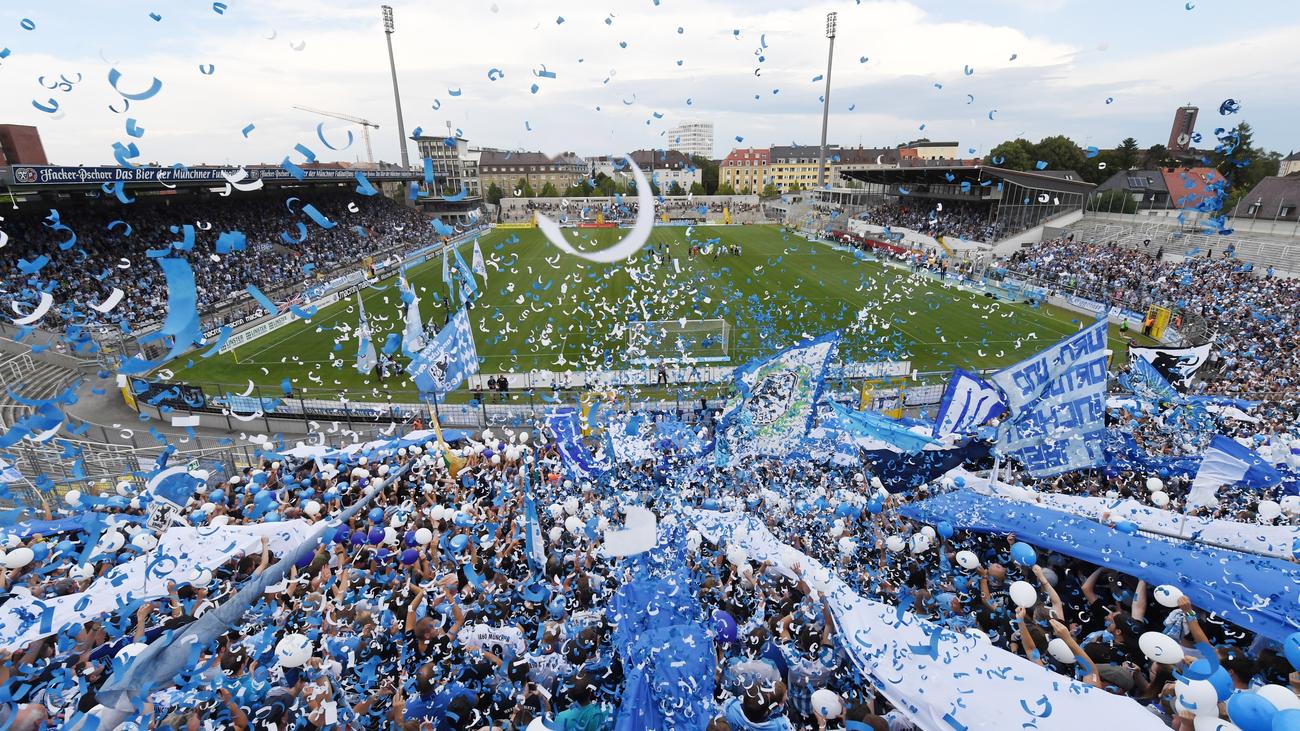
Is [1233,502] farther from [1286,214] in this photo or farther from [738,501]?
[1286,214]

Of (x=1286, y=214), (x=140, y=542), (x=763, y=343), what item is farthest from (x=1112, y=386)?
(x=1286, y=214)

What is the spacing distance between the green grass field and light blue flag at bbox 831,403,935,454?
382 inches

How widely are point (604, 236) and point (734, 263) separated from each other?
18351mm

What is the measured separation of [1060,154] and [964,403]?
6843 centimetres

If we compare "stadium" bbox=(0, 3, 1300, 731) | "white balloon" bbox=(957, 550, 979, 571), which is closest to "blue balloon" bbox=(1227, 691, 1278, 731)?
"stadium" bbox=(0, 3, 1300, 731)

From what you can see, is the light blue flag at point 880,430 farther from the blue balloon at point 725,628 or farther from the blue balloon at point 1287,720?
the blue balloon at point 1287,720

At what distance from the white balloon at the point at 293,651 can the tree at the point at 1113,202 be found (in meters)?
47.2

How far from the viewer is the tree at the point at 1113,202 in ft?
125

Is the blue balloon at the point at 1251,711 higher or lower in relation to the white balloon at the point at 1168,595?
higher

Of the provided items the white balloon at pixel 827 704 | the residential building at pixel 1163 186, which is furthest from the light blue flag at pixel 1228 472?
the residential building at pixel 1163 186

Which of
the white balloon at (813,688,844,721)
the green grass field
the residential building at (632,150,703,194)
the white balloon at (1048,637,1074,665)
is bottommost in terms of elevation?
the green grass field

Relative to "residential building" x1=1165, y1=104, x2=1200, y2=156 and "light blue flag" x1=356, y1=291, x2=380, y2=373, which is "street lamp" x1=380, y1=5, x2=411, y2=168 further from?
"residential building" x1=1165, y1=104, x2=1200, y2=156

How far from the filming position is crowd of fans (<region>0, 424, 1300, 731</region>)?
4.56 m

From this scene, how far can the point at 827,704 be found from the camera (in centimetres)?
433
